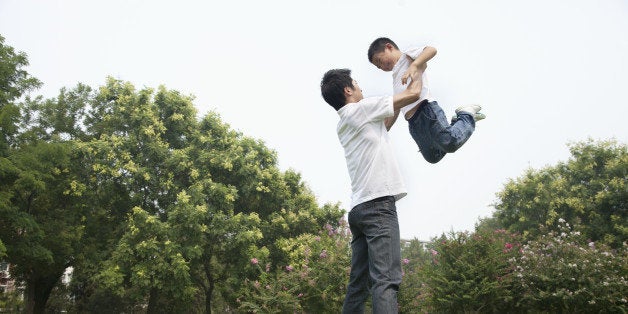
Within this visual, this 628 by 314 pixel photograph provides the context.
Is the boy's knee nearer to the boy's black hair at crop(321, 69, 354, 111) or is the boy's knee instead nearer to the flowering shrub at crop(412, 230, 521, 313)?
the boy's black hair at crop(321, 69, 354, 111)

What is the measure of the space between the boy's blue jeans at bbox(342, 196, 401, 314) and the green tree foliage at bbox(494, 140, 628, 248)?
22825 mm

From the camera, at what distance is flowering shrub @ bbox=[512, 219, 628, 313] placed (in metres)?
10.3

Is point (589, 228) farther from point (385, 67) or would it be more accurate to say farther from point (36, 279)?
point (36, 279)

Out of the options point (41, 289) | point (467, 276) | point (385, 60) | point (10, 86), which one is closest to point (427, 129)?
point (385, 60)

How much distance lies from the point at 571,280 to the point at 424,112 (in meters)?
9.61

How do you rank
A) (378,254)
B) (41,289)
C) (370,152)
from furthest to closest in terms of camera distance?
(41,289), (370,152), (378,254)

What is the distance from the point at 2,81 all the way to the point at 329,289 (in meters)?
15.7

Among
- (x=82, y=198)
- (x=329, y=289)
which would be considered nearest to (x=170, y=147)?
(x=82, y=198)

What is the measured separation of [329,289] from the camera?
11.5 meters

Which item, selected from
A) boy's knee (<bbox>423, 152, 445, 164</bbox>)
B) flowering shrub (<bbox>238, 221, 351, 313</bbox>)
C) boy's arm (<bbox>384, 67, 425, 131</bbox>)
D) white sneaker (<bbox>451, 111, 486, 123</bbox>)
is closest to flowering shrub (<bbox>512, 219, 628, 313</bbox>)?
flowering shrub (<bbox>238, 221, 351, 313</bbox>)

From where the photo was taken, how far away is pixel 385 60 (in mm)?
3461

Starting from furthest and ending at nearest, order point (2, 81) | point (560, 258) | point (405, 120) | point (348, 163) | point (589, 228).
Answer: point (589, 228)
point (2, 81)
point (560, 258)
point (405, 120)
point (348, 163)

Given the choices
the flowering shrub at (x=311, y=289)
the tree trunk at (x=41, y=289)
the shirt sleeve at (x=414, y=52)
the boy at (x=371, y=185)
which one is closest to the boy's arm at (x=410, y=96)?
the boy at (x=371, y=185)

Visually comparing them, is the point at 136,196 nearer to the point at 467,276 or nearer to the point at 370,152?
the point at 467,276
